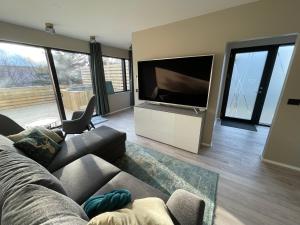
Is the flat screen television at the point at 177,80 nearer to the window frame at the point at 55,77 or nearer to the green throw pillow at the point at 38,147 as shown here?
the green throw pillow at the point at 38,147

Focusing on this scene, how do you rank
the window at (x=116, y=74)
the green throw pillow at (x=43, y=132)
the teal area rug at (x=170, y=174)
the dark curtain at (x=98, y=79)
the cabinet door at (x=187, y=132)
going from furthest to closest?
the window at (x=116, y=74), the dark curtain at (x=98, y=79), the cabinet door at (x=187, y=132), the teal area rug at (x=170, y=174), the green throw pillow at (x=43, y=132)

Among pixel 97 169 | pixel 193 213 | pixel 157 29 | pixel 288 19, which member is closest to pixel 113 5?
pixel 157 29

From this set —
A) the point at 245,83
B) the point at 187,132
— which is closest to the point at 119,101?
the point at 187,132

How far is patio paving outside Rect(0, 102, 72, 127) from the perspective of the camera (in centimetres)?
307

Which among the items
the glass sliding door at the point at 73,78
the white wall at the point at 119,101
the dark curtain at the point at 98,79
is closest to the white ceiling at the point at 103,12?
the glass sliding door at the point at 73,78

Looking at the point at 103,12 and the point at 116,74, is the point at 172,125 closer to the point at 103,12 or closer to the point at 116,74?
the point at 103,12

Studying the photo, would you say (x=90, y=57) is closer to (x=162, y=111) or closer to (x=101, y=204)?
(x=162, y=111)

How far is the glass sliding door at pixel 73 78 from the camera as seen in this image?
11.5 ft

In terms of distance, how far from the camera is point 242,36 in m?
2.02

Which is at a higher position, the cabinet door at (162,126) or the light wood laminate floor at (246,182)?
the cabinet door at (162,126)

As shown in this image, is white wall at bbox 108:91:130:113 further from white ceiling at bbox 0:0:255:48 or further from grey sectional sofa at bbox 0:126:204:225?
grey sectional sofa at bbox 0:126:204:225

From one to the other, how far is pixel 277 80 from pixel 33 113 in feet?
19.9

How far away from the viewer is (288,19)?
1.74m

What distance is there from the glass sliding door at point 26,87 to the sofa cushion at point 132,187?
3.06 meters
